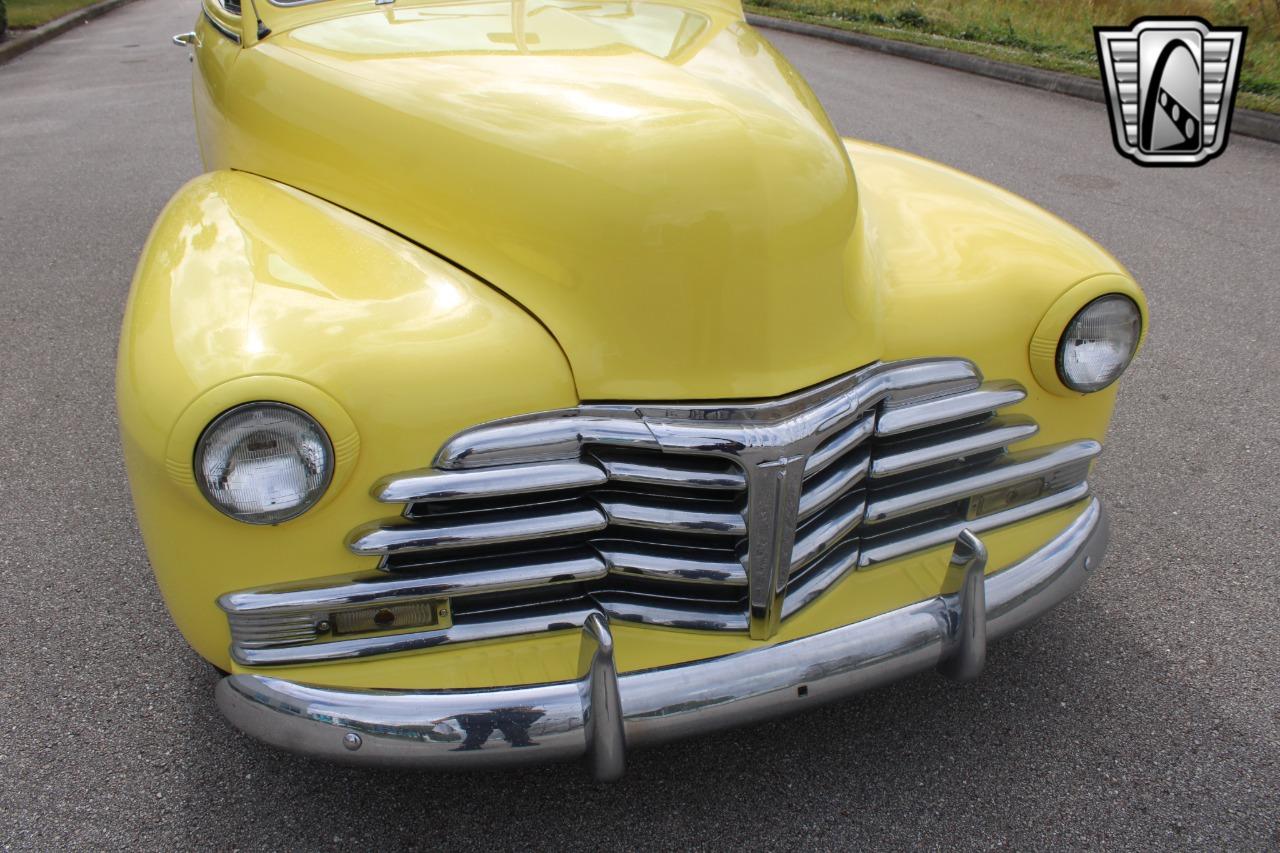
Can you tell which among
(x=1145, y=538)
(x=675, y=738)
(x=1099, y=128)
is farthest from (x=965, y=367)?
(x=1099, y=128)

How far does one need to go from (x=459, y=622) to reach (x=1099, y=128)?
7.54 meters

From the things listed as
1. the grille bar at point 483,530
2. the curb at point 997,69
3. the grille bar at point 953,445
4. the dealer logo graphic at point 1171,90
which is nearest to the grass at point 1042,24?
the curb at point 997,69

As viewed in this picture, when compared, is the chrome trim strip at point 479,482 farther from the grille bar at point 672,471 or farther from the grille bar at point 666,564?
the grille bar at point 666,564

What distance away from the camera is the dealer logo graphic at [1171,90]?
7.30 metres

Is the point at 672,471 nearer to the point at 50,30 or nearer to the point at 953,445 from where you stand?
the point at 953,445

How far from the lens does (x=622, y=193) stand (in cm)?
182

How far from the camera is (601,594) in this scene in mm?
1827

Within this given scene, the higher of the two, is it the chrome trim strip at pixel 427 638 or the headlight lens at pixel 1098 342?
the headlight lens at pixel 1098 342

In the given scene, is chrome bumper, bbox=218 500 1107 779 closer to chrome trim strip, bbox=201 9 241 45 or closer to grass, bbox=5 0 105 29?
chrome trim strip, bbox=201 9 241 45

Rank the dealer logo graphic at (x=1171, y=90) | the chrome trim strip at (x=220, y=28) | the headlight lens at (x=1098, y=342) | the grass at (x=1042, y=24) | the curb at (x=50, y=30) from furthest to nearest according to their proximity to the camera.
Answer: the curb at (x=50, y=30) → the grass at (x=1042, y=24) → the dealer logo graphic at (x=1171, y=90) → the chrome trim strip at (x=220, y=28) → the headlight lens at (x=1098, y=342)

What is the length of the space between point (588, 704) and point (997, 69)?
9.69 m

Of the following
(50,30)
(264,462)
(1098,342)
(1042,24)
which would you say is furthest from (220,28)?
(50,30)

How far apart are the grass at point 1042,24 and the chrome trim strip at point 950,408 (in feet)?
25.9

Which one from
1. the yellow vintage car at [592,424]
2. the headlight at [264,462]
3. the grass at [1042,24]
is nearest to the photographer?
the headlight at [264,462]
